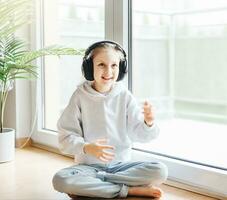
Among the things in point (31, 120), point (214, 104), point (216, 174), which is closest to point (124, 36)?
point (214, 104)

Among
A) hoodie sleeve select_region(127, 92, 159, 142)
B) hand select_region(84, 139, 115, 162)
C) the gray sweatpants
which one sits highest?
hoodie sleeve select_region(127, 92, 159, 142)

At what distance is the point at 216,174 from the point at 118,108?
425mm

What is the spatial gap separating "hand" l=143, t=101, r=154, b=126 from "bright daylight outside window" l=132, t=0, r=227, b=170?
301 mm

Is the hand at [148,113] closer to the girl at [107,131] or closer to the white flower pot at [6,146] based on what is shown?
the girl at [107,131]

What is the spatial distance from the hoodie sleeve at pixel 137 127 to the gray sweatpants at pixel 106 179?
0.10 metres

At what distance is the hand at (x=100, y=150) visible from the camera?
1343 millimetres

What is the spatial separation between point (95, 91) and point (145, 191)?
41 centimetres

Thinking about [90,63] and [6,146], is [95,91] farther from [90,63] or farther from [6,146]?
[6,146]

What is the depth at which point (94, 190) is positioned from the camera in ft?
4.40

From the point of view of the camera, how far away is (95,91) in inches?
59.4

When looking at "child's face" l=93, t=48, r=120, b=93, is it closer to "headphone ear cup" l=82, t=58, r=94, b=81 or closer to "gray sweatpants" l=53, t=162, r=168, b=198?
"headphone ear cup" l=82, t=58, r=94, b=81

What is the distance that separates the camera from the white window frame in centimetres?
144

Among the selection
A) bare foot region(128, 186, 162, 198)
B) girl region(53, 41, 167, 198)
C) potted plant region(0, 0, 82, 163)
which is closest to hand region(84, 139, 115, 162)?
girl region(53, 41, 167, 198)

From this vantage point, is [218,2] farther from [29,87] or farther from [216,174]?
[29,87]
